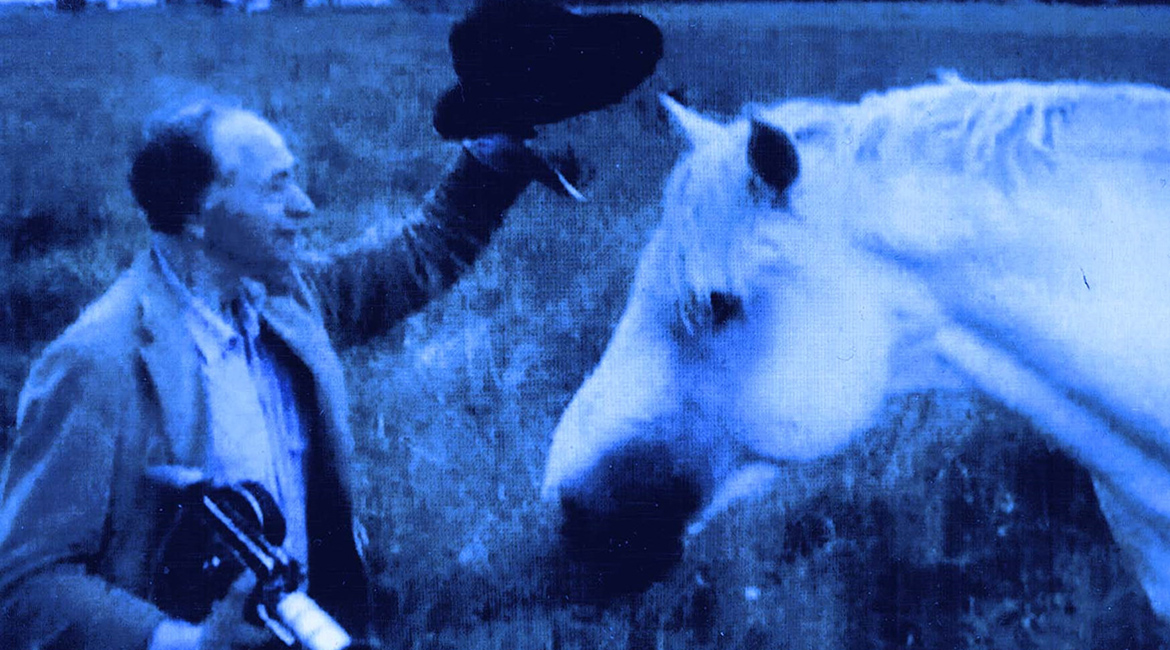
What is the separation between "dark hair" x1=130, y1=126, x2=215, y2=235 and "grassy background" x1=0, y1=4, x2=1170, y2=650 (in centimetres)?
5

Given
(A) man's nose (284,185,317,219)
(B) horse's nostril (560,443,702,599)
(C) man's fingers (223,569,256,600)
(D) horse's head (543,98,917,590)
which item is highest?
(A) man's nose (284,185,317,219)

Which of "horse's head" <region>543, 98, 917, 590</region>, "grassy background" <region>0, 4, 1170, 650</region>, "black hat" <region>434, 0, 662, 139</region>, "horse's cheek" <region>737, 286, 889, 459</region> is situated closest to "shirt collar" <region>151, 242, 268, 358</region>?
"grassy background" <region>0, 4, 1170, 650</region>

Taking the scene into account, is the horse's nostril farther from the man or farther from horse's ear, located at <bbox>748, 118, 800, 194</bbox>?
horse's ear, located at <bbox>748, 118, 800, 194</bbox>

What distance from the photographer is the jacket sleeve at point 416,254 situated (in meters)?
2.20

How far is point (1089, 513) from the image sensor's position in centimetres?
229

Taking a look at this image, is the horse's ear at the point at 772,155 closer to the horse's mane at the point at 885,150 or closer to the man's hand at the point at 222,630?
the horse's mane at the point at 885,150

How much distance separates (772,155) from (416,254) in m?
0.77

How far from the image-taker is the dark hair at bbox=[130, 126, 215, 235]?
7.05 ft

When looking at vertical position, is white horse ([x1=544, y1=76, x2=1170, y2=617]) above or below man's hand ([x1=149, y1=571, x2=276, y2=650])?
above

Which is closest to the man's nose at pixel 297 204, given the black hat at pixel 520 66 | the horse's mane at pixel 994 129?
the black hat at pixel 520 66

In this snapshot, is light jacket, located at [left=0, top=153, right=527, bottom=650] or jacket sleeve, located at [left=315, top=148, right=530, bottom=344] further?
jacket sleeve, located at [left=315, top=148, right=530, bottom=344]

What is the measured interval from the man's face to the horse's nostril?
815 mm

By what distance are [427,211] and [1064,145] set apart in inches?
52.0

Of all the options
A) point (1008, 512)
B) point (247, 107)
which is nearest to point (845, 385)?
point (1008, 512)
